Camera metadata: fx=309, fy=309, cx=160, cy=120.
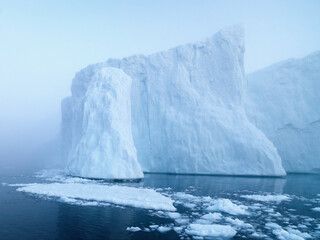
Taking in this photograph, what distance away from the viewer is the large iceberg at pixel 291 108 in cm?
3741

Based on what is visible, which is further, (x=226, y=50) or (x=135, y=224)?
(x=226, y=50)

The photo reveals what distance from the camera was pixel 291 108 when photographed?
39250mm

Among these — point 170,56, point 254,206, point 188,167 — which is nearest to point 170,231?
point 254,206

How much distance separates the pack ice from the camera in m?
26.8

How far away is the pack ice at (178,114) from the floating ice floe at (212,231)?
48.7ft

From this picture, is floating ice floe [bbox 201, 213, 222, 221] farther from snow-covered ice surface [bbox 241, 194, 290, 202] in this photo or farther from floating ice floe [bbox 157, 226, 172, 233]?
snow-covered ice surface [bbox 241, 194, 290, 202]

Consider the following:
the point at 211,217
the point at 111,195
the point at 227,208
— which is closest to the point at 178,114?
the point at 111,195

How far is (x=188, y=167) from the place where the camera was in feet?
104

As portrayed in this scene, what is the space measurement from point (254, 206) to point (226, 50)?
25.0 m

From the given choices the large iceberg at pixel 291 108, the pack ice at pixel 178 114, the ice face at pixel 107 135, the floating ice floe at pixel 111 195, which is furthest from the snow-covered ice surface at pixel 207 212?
the large iceberg at pixel 291 108

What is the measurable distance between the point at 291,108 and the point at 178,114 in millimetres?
15701

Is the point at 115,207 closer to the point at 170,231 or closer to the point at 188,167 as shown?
the point at 170,231

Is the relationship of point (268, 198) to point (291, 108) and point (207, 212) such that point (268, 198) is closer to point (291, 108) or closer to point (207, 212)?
point (207, 212)

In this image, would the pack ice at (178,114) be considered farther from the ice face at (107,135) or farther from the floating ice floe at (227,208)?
the floating ice floe at (227,208)
